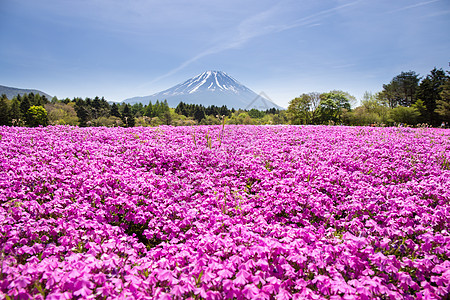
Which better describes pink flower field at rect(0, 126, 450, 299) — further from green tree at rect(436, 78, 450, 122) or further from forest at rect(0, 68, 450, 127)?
green tree at rect(436, 78, 450, 122)

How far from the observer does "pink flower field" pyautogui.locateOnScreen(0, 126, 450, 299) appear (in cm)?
256

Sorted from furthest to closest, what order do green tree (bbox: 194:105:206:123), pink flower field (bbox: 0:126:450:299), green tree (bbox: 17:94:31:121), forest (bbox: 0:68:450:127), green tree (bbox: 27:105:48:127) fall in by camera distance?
green tree (bbox: 194:105:206:123)
green tree (bbox: 17:94:31:121)
green tree (bbox: 27:105:48:127)
forest (bbox: 0:68:450:127)
pink flower field (bbox: 0:126:450:299)

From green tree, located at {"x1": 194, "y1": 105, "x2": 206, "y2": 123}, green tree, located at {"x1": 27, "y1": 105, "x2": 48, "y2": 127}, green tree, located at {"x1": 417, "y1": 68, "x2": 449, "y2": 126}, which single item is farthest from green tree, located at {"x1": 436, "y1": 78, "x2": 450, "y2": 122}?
green tree, located at {"x1": 27, "y1": 105, "x2": 48, "y2": 127}

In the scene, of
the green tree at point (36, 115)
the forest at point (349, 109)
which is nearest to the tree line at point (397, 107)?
the forest at point (349, 109)

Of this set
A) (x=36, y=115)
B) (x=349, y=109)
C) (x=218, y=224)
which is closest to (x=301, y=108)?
(x=349, y=109)

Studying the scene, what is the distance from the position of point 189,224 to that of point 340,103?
239 feet

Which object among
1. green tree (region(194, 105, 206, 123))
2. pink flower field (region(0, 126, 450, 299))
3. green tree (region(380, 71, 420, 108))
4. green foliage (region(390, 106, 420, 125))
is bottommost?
pink flower field (region(0, 126, 450, 299))

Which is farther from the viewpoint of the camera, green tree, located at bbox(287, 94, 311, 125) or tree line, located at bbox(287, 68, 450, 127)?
green tree, located at bbox(287, 94, 311, 125)

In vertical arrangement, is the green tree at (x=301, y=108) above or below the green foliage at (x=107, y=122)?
above

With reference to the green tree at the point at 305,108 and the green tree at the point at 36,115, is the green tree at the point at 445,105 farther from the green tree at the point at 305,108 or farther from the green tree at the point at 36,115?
the green tree at the point at 36,115

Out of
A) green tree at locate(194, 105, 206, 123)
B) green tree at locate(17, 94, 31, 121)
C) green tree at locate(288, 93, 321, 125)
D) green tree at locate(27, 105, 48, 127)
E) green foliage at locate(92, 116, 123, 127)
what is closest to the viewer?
green foliage at locate(92, 116, 123, 127)

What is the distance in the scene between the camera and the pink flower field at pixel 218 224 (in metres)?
2.56

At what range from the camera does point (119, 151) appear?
763 centimetres

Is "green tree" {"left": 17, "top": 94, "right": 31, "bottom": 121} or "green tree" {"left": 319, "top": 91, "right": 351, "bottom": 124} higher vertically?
"green tree" {"left": 17, "top": 94, "right": 31, "bottom": 121}
